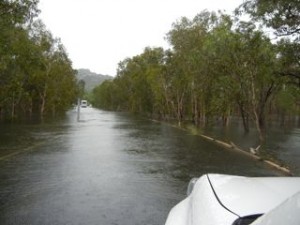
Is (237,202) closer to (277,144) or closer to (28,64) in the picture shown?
(277,144)

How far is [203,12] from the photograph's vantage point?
141 feet

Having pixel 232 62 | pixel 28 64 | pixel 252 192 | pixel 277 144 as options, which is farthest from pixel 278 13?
pixel 28 64

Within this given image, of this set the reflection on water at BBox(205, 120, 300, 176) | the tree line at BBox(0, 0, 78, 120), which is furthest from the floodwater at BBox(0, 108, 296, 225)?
the tree line at BBox(0, 0, 78, 120)

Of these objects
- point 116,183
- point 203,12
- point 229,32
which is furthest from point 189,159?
point 203,12

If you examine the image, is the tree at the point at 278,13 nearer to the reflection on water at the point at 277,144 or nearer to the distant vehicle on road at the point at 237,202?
the reflection on water at the point at 277,144

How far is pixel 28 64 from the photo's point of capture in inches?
1487

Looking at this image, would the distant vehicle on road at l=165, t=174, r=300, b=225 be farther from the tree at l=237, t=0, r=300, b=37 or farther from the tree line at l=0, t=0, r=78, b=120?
the tree line at l=0, t=0, r=78, b=120

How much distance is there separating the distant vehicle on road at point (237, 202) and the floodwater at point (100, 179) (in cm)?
383

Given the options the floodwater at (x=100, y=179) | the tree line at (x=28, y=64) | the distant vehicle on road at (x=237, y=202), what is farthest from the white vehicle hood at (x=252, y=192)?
the tree line at (x=28, y=64)

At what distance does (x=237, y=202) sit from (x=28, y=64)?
3723 cm

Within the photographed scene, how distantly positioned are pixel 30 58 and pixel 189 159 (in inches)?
986

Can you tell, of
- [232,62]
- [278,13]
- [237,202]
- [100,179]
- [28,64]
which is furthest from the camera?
[28,64]

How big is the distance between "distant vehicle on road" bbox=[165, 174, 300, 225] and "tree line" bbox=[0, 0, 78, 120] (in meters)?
18.7

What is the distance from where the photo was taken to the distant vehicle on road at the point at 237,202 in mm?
2096
